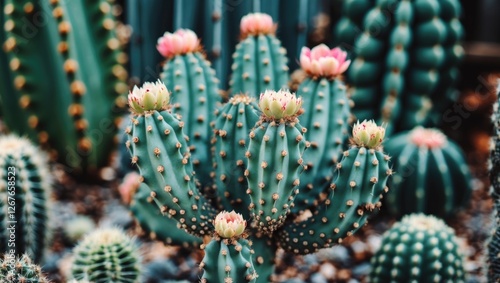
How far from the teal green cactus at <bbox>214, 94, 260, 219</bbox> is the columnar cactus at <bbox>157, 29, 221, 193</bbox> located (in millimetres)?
85

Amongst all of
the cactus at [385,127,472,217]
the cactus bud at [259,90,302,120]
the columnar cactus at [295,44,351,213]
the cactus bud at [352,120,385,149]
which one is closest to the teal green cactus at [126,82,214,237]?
the cactus bud at [259,90,302,120]

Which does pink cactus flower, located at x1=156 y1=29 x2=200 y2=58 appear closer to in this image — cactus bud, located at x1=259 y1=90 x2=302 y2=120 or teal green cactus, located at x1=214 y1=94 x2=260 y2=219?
teal green cactus, located at x1=214 y1=94 x2=260 y2=219

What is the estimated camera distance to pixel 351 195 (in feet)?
5.28

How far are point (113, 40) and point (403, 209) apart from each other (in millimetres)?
1439

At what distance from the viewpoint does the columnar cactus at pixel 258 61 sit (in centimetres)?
191

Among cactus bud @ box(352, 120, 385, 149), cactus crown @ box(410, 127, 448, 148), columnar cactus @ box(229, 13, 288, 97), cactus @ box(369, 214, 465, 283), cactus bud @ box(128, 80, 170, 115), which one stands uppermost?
columnar cactus @ box(229, 13, 288, 97)

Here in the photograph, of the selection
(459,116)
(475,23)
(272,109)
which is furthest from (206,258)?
(475,23)

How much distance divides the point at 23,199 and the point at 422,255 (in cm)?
126

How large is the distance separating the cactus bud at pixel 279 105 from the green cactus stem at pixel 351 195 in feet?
0.65

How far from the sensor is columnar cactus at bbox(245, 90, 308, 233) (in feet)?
4.87

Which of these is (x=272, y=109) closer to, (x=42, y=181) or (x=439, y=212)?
(x=42, y=181)

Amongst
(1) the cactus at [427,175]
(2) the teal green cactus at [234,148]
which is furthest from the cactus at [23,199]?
(1) the cactus at [427,175]

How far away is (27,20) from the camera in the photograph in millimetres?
2564

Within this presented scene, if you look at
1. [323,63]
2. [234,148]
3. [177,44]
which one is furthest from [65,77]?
[323,63]
